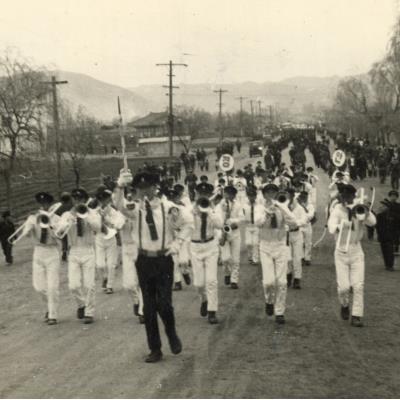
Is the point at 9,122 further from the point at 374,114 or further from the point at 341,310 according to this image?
the point at 374,114

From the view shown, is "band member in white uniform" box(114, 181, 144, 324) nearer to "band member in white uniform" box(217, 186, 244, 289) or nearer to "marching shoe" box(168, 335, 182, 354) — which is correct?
"marching shoe" box(168, 335, 182, 354)

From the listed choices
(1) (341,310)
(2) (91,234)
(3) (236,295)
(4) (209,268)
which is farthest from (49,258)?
(1) (341,310)

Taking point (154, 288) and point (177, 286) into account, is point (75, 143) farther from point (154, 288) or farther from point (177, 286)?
point (154, 288)

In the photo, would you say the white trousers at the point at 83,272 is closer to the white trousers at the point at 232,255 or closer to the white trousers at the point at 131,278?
the white trousers at the point at 131,278

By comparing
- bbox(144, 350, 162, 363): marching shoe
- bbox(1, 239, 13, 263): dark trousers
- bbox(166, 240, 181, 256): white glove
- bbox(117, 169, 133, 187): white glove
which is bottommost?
bbox(1, 239, 13, 263): dark trousers

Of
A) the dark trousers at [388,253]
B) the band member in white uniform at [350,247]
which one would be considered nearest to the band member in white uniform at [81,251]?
the band member in white uniform at [350,247]

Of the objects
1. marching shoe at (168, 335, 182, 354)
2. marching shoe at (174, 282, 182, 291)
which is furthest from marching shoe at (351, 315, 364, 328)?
marching shoe at (174, 282, 182, 291)
